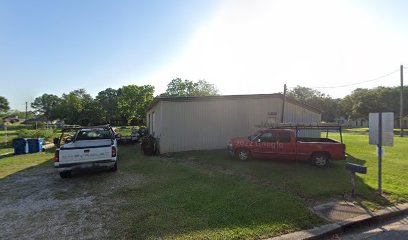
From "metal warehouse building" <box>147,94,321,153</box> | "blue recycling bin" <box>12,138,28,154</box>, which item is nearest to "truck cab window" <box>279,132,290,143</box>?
"metal warehouse building" <box>147,94,321,153</box>

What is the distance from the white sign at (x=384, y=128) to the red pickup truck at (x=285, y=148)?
300 centimetres

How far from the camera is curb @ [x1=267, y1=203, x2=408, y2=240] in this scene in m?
3.69

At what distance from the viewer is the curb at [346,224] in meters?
3.69

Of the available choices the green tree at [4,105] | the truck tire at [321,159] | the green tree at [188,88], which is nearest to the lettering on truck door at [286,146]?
the truck tire at [321,159]

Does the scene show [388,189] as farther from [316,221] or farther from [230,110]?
[230,110]

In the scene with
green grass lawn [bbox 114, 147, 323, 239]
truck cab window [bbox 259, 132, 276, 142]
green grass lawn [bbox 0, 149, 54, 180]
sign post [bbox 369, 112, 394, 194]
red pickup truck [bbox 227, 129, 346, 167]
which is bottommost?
green grass lawn [bbox 0, 149, 54, 180]

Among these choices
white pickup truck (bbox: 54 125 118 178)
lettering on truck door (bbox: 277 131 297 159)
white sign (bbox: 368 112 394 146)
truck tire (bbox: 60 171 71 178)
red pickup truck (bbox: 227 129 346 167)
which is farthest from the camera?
lettering on truck door (bbox: 277 131 297 159)

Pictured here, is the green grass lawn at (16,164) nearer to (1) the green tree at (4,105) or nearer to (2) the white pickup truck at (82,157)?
(2) the white pickup truck at (82,157)

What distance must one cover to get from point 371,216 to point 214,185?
12.1 feet

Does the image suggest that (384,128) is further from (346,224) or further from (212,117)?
(212,117)

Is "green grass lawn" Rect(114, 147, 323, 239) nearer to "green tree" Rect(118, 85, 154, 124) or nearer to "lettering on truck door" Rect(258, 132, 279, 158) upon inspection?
Answer: "lettering on truck door" Rect(258, 132, 279, 158)

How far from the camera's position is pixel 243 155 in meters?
9.88

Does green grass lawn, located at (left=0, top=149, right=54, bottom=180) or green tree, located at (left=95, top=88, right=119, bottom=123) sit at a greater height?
green tree, located at (left=95, top=88, right=119, bottom=123)

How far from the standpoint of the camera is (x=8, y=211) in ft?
15.7
